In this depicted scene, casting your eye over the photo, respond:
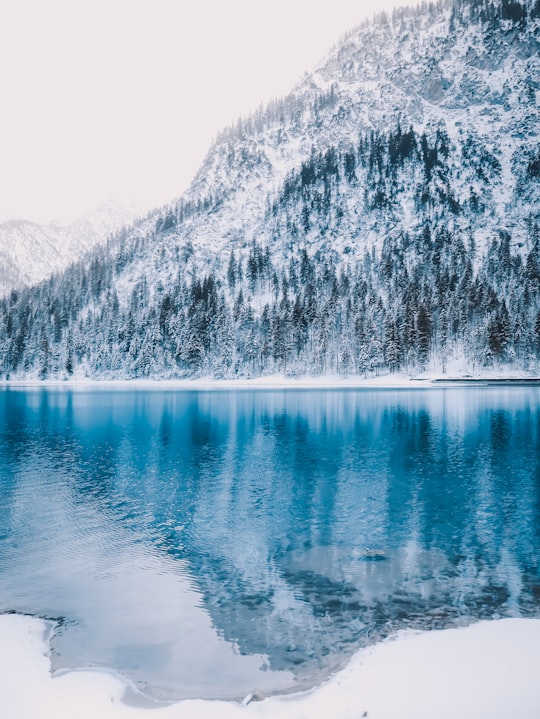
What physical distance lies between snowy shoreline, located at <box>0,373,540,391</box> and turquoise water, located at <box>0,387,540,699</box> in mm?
81716

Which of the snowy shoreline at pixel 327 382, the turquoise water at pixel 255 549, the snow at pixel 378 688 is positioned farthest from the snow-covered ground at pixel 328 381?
the snow at pixel 378 688

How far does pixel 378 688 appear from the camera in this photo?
8.45m

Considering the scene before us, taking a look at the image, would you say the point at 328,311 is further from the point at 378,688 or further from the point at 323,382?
the point at 378,688

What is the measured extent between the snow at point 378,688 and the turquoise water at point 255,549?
2.07ft

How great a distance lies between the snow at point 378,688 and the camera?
7730 millimetres

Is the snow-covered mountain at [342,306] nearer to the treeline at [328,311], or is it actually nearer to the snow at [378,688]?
the treeline at [328,311]

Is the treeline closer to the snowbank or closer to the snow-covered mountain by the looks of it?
the snow-covered mountain

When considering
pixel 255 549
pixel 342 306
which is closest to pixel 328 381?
pixel 342 306

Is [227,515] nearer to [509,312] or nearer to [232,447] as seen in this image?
[232,447]

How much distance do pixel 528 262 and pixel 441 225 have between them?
3961 cm

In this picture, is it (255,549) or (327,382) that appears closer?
(255,549)

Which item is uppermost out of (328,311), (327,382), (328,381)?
(328,311)

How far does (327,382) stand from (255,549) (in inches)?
4553

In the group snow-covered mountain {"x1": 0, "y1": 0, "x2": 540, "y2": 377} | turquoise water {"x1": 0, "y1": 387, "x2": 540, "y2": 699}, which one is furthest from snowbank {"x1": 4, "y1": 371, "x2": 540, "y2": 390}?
turquoise water {"x1": 0, "y1": 387, "x2": 540, "y2": 699}
